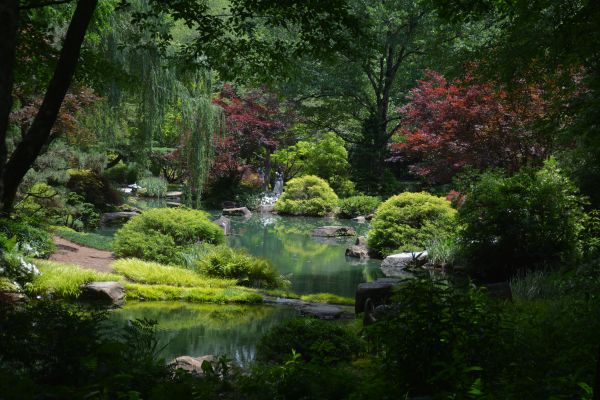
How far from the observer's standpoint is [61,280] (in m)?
8.09

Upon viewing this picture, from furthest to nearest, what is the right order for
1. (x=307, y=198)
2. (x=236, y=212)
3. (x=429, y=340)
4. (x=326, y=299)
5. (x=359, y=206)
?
(x=307, y=198) < (x=359, y=206) < (x=236, y=212) < (x=326, y=299) < (x=429, y=340)

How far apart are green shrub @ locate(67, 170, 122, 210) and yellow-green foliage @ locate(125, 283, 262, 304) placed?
7796 millimetres

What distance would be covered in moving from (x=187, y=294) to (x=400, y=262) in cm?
538

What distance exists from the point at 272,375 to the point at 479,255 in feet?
23.4

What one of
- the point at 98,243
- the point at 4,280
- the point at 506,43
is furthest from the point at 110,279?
the point at 506,43

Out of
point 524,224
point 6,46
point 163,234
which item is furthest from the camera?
point 163,234

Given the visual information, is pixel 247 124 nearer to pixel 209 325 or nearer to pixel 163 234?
pixel 163 234

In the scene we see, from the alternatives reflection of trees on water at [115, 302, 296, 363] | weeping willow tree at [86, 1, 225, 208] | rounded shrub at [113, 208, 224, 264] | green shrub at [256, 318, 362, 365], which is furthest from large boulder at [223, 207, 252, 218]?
green shrub at [256, 318, 362, 365]

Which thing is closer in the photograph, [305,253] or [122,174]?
[305,253]

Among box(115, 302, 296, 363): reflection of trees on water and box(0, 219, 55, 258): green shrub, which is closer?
box(115, 302, 296, 363): reflection of trees on water

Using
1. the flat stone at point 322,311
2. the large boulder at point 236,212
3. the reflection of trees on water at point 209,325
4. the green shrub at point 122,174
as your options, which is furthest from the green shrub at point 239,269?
the green shrub at point 122,174

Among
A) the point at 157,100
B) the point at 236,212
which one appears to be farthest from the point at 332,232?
the point at 157,100

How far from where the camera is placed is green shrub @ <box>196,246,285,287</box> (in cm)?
1008

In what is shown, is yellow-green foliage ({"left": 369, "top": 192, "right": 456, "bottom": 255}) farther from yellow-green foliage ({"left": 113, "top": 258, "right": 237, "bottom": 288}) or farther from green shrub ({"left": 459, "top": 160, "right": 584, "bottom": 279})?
yellow-green foliage ({"left": 113, "top": 258, "right": 237, "bottom": 288})
